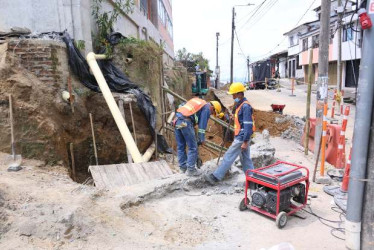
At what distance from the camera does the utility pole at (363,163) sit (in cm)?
279

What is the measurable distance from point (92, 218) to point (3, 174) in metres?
2.27

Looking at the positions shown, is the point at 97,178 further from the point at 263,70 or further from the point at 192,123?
the point at 263,70

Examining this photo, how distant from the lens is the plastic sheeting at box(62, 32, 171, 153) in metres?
7.23

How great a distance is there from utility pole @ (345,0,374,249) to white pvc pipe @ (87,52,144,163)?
155 inches

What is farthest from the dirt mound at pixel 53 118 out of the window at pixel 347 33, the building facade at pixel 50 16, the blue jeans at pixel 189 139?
the window at pixel 347 33

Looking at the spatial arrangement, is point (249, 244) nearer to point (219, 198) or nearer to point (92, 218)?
point (219, 198)

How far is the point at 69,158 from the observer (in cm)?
702

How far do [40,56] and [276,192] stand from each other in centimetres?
562

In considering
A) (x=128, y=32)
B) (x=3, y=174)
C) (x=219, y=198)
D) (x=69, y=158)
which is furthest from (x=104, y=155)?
(x=128, y=32)

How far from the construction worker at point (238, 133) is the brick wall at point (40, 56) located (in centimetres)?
419

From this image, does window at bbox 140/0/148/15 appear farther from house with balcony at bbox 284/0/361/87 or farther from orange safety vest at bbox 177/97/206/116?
house with balcony at bbox 284/0/361/87

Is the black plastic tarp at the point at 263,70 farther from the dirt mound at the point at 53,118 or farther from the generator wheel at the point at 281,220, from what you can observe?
the generator wheel at the point at 281,220

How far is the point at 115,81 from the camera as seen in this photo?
7.95m

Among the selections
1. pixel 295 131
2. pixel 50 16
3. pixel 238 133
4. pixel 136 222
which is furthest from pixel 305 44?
pixel 136 222
